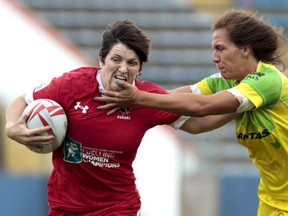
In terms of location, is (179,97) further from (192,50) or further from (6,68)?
(192,50)

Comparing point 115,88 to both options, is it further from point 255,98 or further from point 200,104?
point 255,98

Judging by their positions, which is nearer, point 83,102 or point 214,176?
point 83,102

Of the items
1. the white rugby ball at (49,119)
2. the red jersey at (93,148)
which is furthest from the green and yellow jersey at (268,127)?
the white rugby ball at (49,119)

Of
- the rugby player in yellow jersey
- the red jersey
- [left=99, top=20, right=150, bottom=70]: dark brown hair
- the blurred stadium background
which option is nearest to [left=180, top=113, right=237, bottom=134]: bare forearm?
the rugby player in yellow jersey

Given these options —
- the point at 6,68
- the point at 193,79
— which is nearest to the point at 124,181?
the point at 6,68

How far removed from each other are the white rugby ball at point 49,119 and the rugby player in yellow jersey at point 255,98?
10.4 inches

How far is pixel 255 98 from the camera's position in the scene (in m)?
5.75

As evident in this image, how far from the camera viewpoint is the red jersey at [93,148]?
579 centimetres

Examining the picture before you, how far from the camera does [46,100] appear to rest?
229 inches

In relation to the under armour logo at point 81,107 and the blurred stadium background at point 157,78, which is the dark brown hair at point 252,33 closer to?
the under armour logo at point 81,107

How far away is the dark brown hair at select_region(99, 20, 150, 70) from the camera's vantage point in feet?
18.8

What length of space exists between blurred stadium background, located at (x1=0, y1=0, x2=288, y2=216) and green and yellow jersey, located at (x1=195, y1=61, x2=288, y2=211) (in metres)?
3.41

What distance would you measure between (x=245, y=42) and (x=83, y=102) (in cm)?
105

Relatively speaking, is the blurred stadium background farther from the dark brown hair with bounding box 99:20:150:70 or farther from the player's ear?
the dark brown hair with bounding box 99:20:150:70
